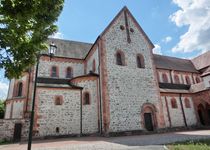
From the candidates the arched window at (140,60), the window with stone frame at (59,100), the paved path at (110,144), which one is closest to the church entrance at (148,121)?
the arched window at (140,60)

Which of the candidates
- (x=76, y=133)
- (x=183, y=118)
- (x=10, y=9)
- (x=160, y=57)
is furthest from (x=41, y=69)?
(x=160, y=57)

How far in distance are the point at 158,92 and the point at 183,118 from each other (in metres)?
6.31

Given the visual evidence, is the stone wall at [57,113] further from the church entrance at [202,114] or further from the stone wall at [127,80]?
the church entrance at [202,114]

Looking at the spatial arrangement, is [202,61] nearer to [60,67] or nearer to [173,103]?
[173,103]

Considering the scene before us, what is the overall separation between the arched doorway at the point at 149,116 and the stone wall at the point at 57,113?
8.46 metres

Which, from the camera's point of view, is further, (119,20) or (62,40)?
(62,40)

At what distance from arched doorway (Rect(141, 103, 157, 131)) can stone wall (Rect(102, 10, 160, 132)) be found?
532 millimetres

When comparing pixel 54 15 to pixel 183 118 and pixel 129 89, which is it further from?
pixel 183 118

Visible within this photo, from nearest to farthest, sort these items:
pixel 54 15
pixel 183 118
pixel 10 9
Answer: pixel 10 9
pixel 54 15
pixel 183 118

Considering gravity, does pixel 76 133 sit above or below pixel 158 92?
below

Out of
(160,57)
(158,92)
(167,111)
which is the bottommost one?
(167,111)

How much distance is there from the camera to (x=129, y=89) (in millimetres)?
22453

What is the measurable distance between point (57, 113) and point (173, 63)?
27.5 m

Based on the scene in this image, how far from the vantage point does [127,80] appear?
2277cm
